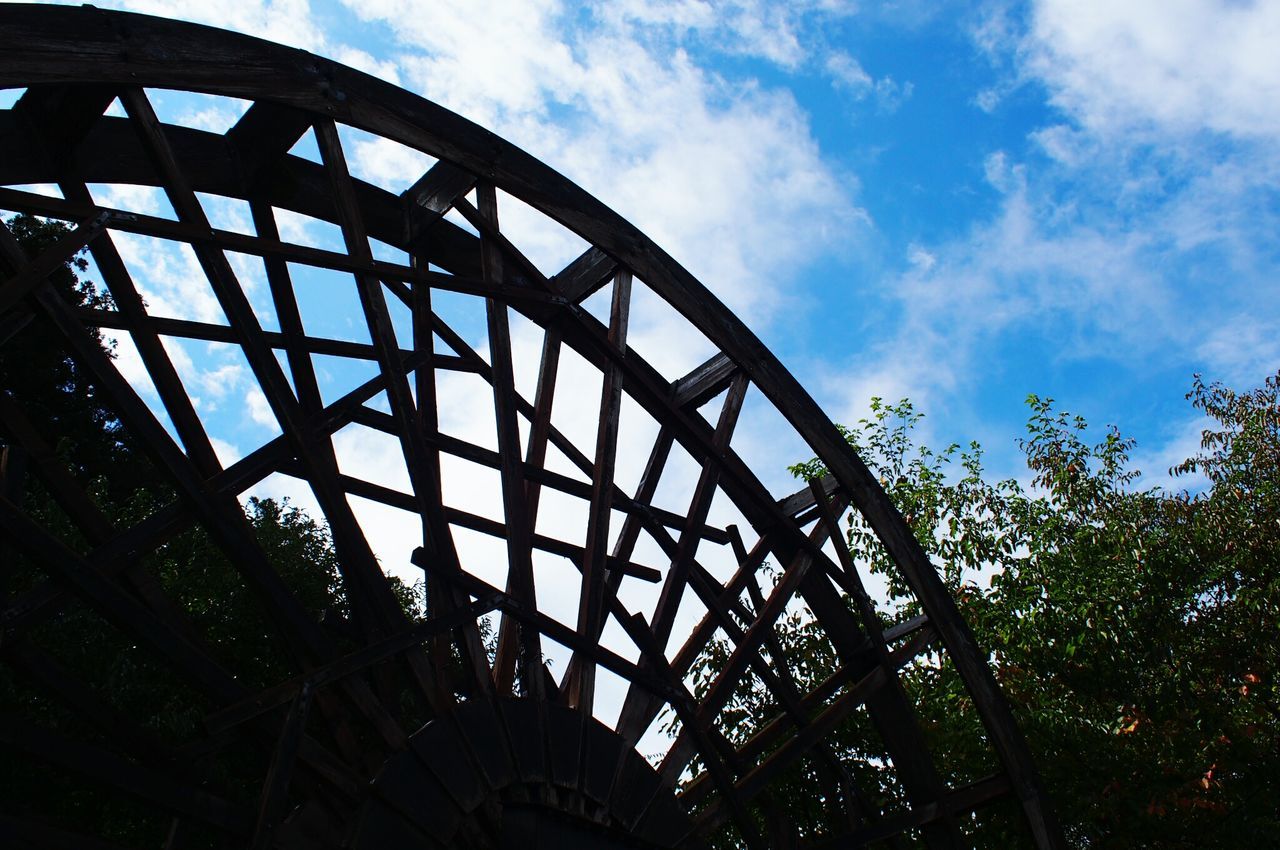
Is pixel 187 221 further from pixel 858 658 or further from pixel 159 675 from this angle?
pixel 159 675

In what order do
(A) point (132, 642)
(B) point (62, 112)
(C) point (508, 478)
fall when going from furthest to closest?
(A) point (132, 642) < (C) point (508, 478) < (B) point (62, 112)

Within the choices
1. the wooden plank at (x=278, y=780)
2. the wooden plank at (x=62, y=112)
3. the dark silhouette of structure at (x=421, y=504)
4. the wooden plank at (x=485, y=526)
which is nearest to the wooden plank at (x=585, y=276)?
the dark silhouette of structure at (x=421, y=504)

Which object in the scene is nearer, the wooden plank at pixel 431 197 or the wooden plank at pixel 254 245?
the wooden plank at pixel 254 245

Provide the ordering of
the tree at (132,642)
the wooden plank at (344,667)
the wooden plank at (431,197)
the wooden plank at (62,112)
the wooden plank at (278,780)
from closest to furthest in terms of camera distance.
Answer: the wooden plank at (278,780), the wooden plank at (344,667), the wooden plank at (62,112), the wooden plank at (431,197), the tree at (132,642)

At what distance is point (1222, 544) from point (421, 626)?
11.6m

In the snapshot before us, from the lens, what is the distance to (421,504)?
513 centimetres

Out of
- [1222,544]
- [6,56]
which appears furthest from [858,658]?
[1222,544]

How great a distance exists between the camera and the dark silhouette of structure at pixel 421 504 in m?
4.27

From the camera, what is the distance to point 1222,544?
13.3m

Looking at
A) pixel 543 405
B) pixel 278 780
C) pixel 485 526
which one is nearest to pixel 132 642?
pixel 485 526

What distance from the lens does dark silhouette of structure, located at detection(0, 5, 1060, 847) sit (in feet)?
14.0

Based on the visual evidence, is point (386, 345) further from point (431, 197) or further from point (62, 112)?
point (62, 112)

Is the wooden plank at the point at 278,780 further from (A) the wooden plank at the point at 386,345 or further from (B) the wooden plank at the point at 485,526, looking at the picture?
(B) the wooden plank at the point at 485,526

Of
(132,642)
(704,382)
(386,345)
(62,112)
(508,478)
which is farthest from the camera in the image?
(132,642)
